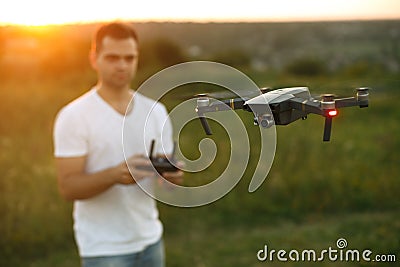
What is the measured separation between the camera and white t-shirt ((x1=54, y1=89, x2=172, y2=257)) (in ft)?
7.88

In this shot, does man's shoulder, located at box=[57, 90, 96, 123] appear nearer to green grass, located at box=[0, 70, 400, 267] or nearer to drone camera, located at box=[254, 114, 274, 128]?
green grass, located at box=[0, 70, 400, 267]

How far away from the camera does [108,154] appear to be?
8.00 ft

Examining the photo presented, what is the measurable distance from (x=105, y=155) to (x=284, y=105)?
6.39ft

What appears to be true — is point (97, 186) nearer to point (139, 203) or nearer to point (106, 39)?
point (139, 203)

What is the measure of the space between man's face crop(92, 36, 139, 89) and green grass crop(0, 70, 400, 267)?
5.20ft

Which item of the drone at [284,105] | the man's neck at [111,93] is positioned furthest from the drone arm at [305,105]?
the man's neck at [111,93]

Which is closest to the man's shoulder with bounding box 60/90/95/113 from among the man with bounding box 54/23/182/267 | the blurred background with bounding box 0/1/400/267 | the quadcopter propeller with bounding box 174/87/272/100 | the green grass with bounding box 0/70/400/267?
the man with bounding box 54/23/182/267

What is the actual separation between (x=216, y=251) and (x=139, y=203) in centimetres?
220

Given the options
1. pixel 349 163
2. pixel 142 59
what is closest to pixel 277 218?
pixel 349 163

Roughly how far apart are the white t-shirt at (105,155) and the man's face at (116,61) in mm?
86

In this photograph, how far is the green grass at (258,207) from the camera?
4.49 metres

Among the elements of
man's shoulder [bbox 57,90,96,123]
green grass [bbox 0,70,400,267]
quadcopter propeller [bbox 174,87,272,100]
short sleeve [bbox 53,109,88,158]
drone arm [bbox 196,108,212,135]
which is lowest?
green grass [bbox 0,70,400,267]

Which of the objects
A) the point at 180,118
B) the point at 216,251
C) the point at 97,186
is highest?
the point at 180,118

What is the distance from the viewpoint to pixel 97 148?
7.98ft
